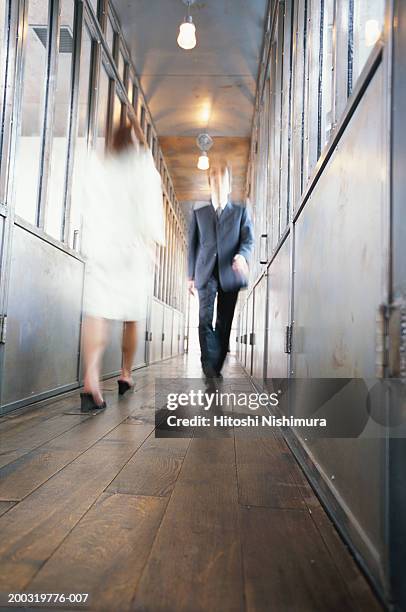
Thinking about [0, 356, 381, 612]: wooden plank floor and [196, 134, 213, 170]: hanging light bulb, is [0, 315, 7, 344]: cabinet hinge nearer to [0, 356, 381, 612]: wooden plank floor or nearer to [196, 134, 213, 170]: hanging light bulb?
[0, 356, 381, 612]: wooden plank floor

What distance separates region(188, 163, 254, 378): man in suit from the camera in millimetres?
3146

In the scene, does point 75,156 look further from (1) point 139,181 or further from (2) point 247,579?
(2) point 247,579

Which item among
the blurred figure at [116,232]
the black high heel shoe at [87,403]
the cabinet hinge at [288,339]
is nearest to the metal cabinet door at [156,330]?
the blurred figure at [116,232]

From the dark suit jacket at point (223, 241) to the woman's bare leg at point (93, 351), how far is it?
2.70ft

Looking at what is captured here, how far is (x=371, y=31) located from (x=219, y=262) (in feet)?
7.37

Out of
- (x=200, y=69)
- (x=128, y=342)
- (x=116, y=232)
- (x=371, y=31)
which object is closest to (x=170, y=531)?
(x=371, y=31)

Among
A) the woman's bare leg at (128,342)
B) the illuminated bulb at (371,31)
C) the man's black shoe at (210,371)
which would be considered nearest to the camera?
the illuminated bulb at (371,31)

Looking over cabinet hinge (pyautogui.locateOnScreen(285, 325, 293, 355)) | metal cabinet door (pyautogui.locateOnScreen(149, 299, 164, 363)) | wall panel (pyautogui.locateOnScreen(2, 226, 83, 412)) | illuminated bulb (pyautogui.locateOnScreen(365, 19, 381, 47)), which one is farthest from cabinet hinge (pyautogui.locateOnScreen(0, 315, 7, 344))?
metal cabinet door (pyautogui.locateOnScreen(149, 299, 164, 363))

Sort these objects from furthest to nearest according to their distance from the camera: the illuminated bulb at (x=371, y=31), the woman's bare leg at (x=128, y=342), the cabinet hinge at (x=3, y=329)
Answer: the woman's bare leg at (x=128, y=342), the cabinet hinge at (x=3, y=329), the illuminated bulb at (x=371, y=31)

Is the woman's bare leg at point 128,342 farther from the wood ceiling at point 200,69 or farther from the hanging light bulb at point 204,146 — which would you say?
the hanging light bulb at point 204,146

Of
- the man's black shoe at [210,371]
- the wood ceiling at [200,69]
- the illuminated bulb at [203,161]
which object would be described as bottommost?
the man's black shoe at [210,371]

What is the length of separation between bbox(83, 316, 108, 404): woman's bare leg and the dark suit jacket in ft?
2.70

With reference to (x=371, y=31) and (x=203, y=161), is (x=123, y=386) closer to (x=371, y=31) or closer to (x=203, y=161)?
(x=371, y=31)

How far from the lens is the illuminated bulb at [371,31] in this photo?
883 millimetres
